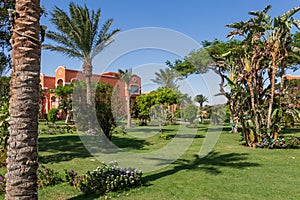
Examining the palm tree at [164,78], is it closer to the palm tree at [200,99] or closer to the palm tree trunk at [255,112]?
the palm tree at [200,99]

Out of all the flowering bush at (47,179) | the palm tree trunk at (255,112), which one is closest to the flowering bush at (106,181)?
the flowering bush at (47,179)

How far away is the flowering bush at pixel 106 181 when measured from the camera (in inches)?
216

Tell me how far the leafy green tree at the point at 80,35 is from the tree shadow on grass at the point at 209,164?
28.5 feet

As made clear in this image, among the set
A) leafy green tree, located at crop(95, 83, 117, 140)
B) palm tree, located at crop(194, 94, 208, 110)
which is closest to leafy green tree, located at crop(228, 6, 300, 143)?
leafy green tree, located at crop(95, 83, 117, 140)

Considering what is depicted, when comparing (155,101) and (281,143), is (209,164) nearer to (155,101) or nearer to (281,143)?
(281,143)

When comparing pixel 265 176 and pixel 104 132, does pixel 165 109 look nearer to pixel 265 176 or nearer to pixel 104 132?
pixel 104 132

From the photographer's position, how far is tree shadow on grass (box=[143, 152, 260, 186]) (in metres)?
7.01

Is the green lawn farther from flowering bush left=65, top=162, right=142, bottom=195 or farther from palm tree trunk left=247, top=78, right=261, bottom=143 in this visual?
palm tree trunk left=247, top=78, right=261, bottom=143

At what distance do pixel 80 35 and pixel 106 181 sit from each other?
517 inches

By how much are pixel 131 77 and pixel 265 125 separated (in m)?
21.0

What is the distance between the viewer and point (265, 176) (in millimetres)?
6562

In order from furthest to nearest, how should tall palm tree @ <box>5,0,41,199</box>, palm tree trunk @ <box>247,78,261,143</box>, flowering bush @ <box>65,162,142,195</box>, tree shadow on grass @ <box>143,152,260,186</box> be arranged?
palm tree trunk @ <box>247,78,261,143</box>, tree shadow on grass @ <box>143,152,260,186</box>, flowering bush @ <box>65,162,142,195</box>, tall palm tree @ <box>5,0,41,199</box>

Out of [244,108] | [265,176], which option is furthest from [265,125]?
[265,176]

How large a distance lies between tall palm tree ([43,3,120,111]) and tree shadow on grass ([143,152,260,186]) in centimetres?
869
